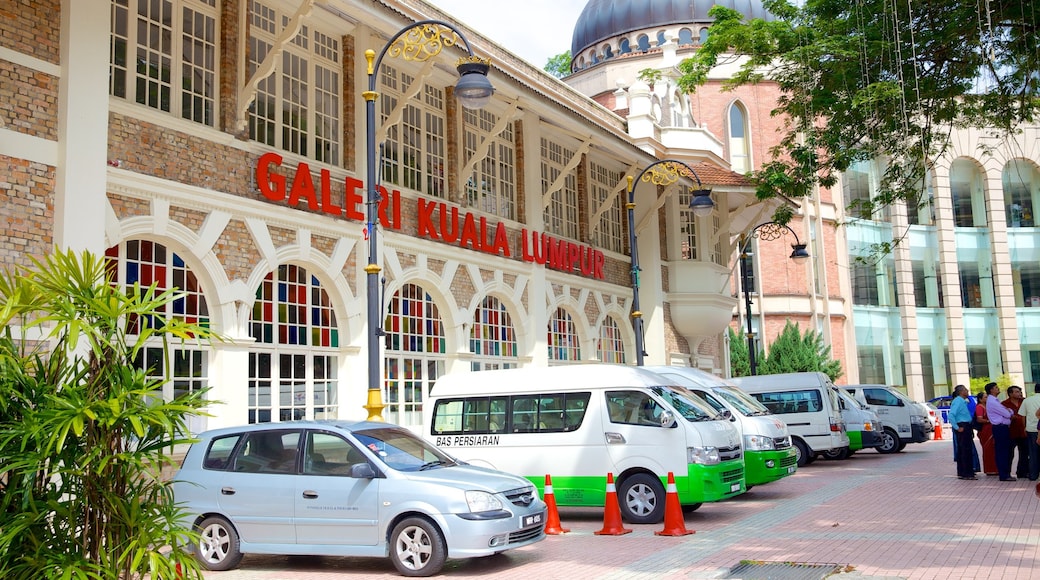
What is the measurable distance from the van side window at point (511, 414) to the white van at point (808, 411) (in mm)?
9413

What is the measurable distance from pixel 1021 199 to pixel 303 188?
184 ft

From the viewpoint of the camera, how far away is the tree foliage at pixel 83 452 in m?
6.09

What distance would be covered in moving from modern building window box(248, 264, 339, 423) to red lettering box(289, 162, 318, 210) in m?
1.16

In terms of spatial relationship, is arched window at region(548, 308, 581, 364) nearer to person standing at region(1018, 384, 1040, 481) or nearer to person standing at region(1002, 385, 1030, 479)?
person standing at region(1002, 385, 1030, 479)

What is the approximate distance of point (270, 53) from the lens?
15117mm

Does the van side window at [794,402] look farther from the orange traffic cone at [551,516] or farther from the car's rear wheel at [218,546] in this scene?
the car's rear wheel at [218,546]

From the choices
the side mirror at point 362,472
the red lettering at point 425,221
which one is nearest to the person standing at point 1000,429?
the red lettering at point 425,221

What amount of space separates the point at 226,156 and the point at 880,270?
50.4 meters

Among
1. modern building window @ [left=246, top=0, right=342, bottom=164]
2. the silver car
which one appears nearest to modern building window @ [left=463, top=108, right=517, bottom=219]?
modern building window @ [left=246, top=0, right=342, bottom=164]

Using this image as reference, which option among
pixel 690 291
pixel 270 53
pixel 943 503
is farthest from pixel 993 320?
pixel 270 53

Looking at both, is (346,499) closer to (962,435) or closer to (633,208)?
(962,435)

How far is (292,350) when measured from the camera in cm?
1634

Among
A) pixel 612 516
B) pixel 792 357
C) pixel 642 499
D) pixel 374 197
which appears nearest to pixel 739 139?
pixel 792 357

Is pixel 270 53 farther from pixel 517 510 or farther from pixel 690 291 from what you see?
pixel 690 291
